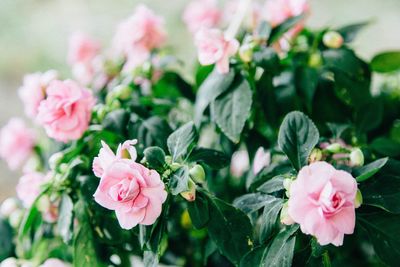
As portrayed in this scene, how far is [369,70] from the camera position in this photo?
3.04 feet

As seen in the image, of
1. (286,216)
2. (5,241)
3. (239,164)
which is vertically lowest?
(239,164)

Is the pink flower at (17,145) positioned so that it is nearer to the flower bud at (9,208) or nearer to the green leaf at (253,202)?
the flower bud at (9,208)

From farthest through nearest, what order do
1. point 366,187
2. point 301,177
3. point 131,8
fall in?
point 131,8 → point 366,187 → point 301,177

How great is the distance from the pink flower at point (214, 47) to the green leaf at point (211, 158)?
0.44 ft

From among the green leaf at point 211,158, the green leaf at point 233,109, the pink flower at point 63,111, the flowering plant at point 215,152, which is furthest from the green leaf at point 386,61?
the pink flower at point 63,111

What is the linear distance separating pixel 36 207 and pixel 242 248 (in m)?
0.31

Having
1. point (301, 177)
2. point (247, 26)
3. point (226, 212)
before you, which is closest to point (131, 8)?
point (247, 26)

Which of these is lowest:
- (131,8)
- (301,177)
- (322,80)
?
(131,8)

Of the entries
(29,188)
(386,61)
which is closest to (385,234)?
(386,61)

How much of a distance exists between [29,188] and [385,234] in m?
0.51

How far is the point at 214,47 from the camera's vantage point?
0.78m

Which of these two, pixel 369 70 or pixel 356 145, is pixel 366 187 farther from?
pixel 369 70

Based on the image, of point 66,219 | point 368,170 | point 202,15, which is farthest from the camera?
point 202,15

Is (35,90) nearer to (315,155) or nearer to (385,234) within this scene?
(315,155)
